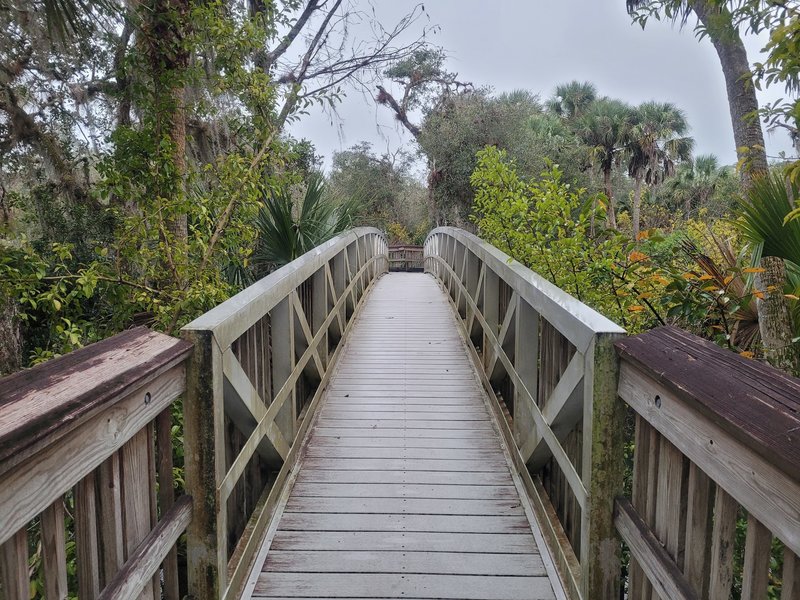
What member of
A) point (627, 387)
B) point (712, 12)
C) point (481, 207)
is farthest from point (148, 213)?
point (712, 12)

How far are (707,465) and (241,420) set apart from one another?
189 cm

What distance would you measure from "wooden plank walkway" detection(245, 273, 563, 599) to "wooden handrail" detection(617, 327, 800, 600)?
774 mm

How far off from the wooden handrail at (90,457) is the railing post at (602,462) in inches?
56.0

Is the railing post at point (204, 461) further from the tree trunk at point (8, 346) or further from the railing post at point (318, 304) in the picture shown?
the tree trunk at point (8, 346)

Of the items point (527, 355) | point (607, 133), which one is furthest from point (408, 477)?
point (607, 133)

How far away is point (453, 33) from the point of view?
1306cm

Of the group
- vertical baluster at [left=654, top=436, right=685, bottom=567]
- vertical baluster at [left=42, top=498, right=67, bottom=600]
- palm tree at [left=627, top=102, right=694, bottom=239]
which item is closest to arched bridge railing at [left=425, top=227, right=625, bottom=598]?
vertical baluster at [left=654, top=436, right=685, bottom=567]

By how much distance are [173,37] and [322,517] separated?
3500 millimetres

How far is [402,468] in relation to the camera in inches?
142

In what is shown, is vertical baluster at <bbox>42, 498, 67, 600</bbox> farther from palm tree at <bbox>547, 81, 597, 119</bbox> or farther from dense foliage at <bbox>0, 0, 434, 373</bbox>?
palm tree at <bbox>547, 81, 597, 119</bbox>

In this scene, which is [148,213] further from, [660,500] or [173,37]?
[660,500]

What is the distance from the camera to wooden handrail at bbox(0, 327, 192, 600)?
3.85 ft

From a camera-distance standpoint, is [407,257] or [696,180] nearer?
[407,257]

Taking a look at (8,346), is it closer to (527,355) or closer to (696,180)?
(527,355)
